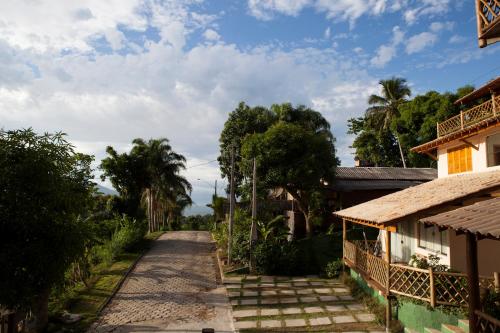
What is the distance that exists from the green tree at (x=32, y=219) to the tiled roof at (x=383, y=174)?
2198cm

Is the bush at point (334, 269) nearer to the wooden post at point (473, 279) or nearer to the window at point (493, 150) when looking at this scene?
the window at point (493, 150)

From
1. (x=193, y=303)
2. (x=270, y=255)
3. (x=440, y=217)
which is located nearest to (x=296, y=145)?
(x=270, y=255)

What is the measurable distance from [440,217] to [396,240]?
953 cm

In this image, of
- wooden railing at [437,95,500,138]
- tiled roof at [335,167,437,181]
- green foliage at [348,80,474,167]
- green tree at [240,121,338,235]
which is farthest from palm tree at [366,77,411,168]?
wooden railing at [437,95,500,138]

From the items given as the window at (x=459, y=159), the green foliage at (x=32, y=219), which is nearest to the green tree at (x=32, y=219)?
the green foliage at (x=32, y=219)

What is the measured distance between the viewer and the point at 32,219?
8.25m

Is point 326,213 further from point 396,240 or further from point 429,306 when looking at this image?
point 429,306

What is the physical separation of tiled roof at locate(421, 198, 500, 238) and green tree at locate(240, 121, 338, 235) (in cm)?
1539

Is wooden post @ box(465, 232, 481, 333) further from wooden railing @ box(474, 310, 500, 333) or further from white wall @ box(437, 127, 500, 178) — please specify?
white wall @ box(437, 127, 500, 178)

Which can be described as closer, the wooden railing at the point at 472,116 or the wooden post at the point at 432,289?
the wooden post at the point at 432,289

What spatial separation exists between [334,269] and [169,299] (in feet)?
25.1

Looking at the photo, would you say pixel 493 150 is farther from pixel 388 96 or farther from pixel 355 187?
pixel 388 96

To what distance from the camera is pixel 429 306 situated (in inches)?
369

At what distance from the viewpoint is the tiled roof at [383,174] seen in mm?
29172
